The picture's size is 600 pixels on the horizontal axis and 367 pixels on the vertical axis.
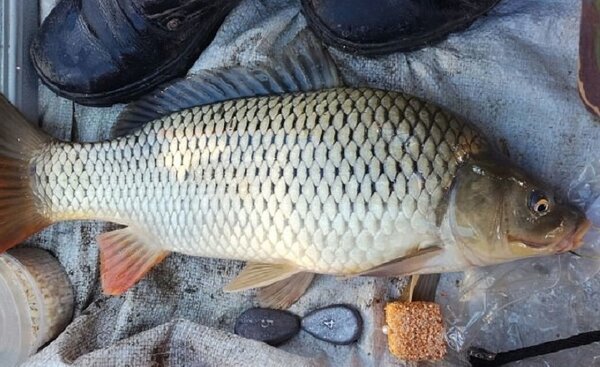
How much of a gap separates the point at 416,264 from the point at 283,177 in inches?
10.9

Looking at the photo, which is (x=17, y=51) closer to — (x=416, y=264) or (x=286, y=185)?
(x=286, y=185)

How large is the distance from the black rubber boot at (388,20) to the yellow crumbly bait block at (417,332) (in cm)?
50

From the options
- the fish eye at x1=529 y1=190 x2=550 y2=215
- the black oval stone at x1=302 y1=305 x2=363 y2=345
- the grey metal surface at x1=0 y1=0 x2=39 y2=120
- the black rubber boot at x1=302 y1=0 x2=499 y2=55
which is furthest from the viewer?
the grey metal surface at x1=0 y1=0 x2=39 y2=120

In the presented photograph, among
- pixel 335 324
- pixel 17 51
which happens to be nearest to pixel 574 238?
pixel 335 324

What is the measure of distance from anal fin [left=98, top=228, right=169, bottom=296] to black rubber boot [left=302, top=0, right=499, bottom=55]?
1.82 ft

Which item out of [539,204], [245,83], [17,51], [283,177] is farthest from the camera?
[17,51]

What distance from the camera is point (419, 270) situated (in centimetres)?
120

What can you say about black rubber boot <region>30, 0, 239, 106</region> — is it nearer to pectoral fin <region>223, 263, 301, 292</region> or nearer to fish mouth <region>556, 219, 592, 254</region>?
pectoral fin <region>223, 263, 301, 292</region>

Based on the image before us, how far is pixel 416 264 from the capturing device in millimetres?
1181

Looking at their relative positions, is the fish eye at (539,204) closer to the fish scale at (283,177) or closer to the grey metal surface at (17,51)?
the fish scale at (283,177)

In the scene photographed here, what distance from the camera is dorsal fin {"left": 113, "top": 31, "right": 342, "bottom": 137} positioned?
130cm

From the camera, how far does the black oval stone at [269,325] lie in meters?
1.40

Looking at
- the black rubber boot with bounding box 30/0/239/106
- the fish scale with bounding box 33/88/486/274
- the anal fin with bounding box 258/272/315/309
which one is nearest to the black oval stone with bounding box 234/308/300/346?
the anal fin with bounding box 258/272/315/309

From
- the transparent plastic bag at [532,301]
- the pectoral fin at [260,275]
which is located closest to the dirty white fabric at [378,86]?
the transparent plastic bag at [532,301]
